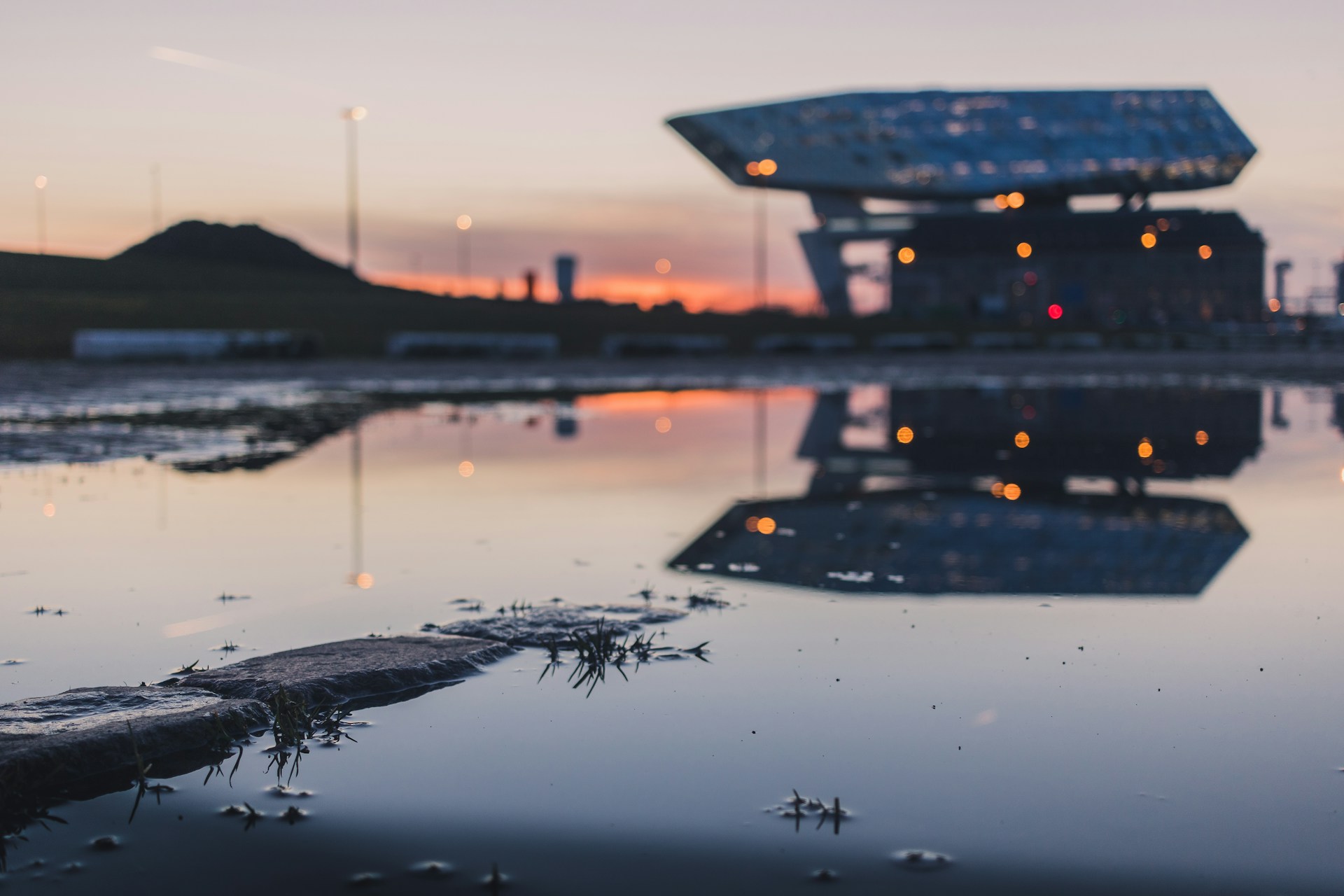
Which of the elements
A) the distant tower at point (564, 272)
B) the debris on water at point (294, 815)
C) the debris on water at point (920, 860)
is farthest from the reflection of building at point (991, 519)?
the distant tower at point (564, 272)

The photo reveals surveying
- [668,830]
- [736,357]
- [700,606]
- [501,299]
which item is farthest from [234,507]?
[501,299]

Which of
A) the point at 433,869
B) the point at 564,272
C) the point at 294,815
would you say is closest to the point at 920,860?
the point at 433,869

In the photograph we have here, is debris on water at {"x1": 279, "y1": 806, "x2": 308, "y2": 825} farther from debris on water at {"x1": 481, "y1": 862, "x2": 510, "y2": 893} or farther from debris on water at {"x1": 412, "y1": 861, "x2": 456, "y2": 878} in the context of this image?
debris on water at {"x1": 481, "y1": 862, "x2": 510, "y2": 893}

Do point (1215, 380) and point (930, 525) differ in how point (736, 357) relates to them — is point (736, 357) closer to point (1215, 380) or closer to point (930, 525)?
point (1215, 380)

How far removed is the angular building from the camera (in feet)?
370

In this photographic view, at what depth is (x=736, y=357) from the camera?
149 feet

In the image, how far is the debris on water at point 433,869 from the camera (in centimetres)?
297

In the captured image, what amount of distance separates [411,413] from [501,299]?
4507cm

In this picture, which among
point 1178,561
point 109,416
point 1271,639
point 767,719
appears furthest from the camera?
point 109,416

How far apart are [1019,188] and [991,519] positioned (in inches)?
4577

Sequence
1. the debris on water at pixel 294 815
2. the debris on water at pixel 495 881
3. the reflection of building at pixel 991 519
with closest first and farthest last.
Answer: the debris on water at pixel 495 881 → the debris on water at pixel 294 815 → the reflection of building at pixel 991 519

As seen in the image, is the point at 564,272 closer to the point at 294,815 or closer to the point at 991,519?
the point at 991,519

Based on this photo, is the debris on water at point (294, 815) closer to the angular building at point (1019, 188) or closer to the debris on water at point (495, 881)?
the debris on water at point (495, 881)

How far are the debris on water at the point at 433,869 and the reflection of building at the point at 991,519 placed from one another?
11.4 feet
